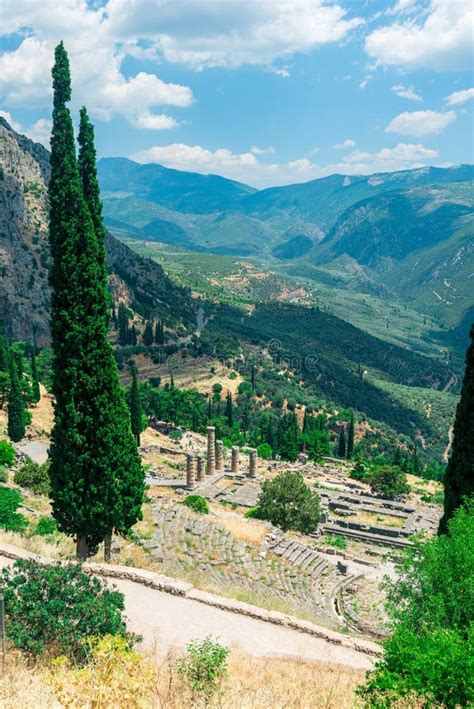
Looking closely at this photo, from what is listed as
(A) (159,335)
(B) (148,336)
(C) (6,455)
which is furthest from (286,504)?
(A) (159,335)

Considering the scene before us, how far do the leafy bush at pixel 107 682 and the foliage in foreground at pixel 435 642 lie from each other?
128 inches

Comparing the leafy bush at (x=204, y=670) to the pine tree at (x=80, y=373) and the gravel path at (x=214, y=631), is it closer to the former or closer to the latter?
the gravel path at (x=214, y=631)

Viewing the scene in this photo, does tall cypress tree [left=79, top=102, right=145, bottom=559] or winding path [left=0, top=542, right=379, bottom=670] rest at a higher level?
tall cypress tree [left=79, top=102, right=145, bottom=559]

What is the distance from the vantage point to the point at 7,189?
97.2m

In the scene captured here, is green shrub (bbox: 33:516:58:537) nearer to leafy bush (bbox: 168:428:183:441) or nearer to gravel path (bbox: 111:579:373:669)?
gravel path (bbox: 111:579:373:669)

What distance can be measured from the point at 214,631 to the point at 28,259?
9723 cm

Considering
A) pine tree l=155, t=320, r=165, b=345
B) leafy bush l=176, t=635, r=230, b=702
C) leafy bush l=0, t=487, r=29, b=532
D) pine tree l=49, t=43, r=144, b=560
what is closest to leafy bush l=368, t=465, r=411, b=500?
leafy bush l=0, t=487, r=29, b=532

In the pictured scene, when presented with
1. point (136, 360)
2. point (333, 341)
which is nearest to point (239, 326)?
point (333, 341)

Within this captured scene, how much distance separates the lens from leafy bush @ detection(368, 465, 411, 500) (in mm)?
48594

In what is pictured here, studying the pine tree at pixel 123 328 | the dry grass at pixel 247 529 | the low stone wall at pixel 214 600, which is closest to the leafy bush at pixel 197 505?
the dry grass at pixel 247 529

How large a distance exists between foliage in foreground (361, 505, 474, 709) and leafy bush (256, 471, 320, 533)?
19.6 meters

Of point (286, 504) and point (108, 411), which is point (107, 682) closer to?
point (108, 411)

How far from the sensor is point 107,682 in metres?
7.53

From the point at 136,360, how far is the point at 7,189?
3846 cm
